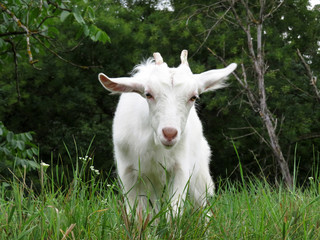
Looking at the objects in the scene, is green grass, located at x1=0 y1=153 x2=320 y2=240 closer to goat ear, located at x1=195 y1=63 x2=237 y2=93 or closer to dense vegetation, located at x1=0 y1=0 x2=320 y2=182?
goat ear, located at x1=195 y1=63 x2=237 y2=93

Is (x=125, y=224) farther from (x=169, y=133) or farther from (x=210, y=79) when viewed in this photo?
(x=210, y=79)

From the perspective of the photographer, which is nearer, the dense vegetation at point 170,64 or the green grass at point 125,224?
the green grass at point 125,224

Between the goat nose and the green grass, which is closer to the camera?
the green grass

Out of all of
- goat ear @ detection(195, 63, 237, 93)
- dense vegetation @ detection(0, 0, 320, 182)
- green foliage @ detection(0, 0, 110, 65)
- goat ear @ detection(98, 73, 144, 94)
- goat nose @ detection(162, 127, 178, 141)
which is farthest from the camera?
dense vegetation @ detection(0, 0, 320, 182)

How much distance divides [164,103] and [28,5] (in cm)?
176

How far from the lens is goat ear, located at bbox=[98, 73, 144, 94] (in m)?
3.55

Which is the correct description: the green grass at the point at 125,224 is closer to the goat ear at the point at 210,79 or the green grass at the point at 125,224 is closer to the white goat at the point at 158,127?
the white goat at the point at 158,127

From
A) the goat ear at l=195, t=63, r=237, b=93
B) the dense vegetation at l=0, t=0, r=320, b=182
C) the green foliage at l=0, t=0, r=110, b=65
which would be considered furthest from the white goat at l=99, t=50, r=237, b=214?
the dense vegetation at l=0, t=0, r=320, b=182

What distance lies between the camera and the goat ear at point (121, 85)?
11.7ft

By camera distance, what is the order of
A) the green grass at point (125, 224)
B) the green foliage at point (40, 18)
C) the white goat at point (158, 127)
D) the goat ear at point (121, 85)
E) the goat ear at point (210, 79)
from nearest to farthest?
the green grass at point (125, 224)
the white goat at point (158, 127)
the goat ear at point (121, 85)
the goat ear at point (210, 79)
the green foliage at point (40, 18)

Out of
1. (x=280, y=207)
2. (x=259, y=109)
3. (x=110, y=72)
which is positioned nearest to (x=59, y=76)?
(x=110, y=72)

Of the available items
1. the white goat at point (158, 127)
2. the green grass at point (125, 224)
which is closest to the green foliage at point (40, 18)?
the white goat at point (158, 127)

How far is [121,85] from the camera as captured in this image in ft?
11.8

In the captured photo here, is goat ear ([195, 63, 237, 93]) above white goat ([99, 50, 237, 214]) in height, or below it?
above
